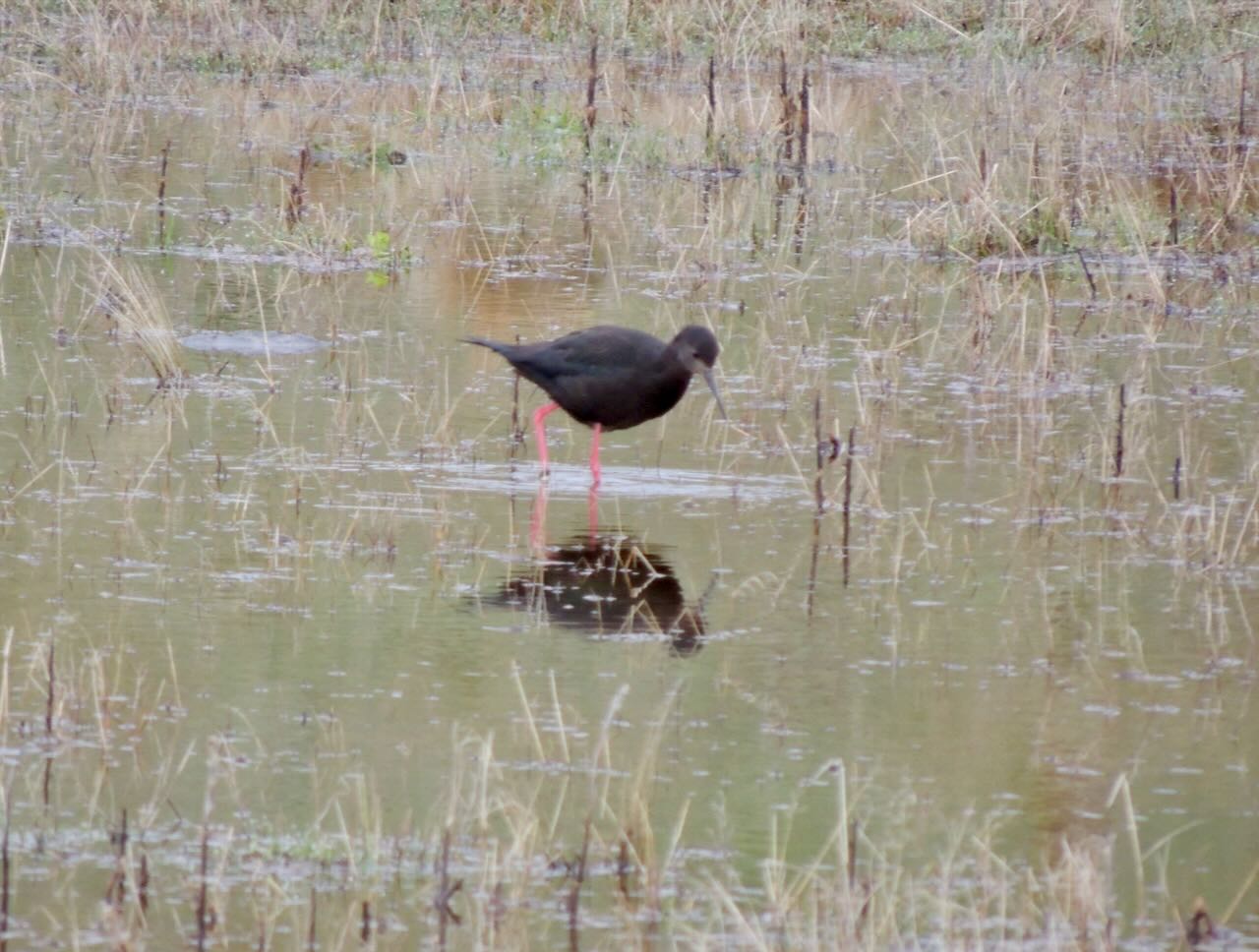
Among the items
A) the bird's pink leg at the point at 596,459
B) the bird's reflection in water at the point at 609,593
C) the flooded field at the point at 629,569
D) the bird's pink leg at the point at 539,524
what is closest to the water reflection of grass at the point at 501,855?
the flooded field at the point at 629,569

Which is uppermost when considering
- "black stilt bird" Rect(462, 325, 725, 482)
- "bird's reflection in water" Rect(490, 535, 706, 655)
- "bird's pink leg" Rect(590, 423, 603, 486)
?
"black stilt bird" Rect(462, 325, 725, 482)

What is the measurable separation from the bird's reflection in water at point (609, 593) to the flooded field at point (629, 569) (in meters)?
0.02

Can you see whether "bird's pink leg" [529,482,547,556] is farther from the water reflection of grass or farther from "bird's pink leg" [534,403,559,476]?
the water reflection of grass

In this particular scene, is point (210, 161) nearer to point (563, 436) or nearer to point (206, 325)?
point (206, 325)

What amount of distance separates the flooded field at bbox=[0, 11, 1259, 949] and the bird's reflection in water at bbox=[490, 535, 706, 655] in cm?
2

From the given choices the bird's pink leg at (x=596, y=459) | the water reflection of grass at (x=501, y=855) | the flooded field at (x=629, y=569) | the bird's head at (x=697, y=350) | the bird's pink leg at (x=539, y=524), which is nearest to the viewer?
the water reflection of grass at (x=501, y=855)

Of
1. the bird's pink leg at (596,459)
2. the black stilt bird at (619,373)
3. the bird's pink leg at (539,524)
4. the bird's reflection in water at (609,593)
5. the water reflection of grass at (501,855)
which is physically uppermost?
the black stilt bird at (619,373)

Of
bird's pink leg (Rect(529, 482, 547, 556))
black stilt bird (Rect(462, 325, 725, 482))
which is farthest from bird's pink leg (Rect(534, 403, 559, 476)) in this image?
bird's pink leg (Rect(529, 482, 547, 556))

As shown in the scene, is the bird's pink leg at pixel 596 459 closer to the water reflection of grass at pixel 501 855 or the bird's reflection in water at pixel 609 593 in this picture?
the bird's reflection in water at pixel 609 593

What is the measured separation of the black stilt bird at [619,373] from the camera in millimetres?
8484

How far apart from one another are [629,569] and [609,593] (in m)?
0.27

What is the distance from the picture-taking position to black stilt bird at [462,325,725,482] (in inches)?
334

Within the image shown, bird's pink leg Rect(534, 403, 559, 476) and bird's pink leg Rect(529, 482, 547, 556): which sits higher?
bird's pink leg Rect(534, 403, 559, 476)

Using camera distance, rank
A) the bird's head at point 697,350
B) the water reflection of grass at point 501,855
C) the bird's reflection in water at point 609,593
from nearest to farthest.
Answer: the water reflection of grass at point 501,855 → the bird's reflection in water at point 609,593 → the bird's head at point 697,350
